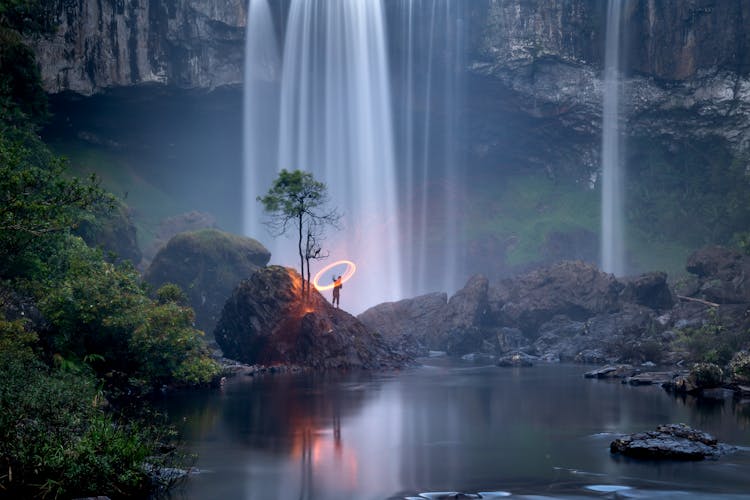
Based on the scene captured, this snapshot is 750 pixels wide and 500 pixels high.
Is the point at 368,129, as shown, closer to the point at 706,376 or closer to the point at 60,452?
the point at 706,376

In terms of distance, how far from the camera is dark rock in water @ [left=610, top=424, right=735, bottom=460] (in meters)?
15.3

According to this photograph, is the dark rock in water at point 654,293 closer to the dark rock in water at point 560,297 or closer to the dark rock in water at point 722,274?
the dark rock in water at point 560,297

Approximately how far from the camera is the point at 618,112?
Result: 79.8m

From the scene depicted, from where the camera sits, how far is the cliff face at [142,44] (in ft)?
213

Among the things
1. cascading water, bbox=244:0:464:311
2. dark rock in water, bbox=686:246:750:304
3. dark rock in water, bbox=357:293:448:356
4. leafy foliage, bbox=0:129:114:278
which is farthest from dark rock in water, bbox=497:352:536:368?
cascading water, bbox=244:0:464:311

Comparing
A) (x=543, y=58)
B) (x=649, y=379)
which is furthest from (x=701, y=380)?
(x=543, y=58)

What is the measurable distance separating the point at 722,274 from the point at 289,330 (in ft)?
94.1

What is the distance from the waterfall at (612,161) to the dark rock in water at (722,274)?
27306mm

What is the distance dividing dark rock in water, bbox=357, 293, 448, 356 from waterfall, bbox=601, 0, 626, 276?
1151 inches

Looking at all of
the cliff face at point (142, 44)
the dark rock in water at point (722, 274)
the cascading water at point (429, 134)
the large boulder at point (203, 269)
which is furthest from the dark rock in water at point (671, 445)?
the cascading water at point (429, 134)

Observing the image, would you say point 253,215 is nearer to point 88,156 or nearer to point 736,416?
point 88,156

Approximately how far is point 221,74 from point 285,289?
41.5 metres

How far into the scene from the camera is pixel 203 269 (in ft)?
178

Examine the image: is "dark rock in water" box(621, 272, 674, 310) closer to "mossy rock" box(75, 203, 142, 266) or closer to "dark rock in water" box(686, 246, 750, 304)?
"dark rock in water" box(686, 246, 750, 304)
